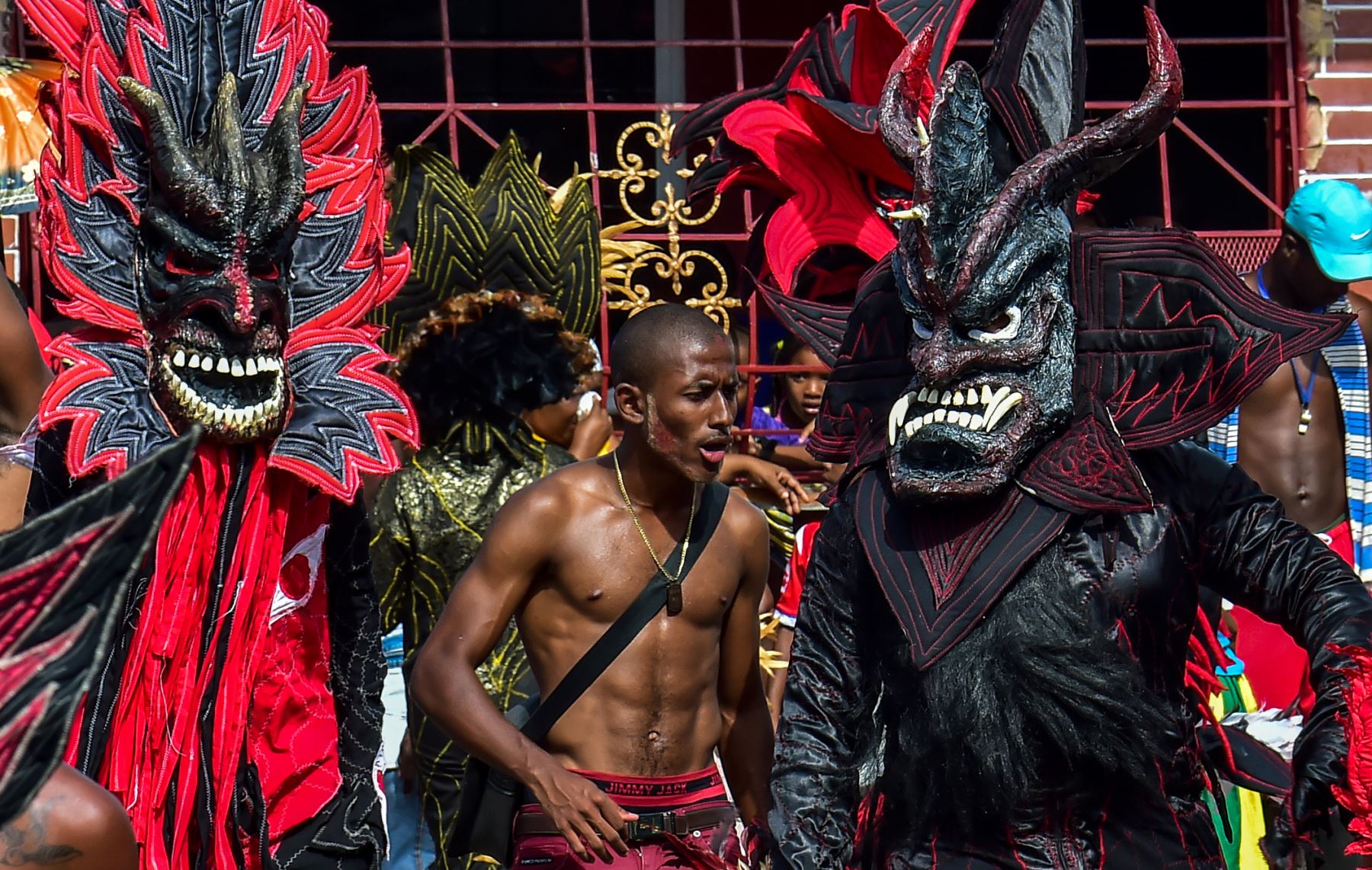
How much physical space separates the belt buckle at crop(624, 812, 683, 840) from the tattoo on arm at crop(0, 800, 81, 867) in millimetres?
2335

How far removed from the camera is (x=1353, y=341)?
7.28 meters

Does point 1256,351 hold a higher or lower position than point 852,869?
higher

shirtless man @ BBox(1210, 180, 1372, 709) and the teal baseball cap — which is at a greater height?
the teal baseball cap

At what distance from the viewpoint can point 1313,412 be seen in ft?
24.0

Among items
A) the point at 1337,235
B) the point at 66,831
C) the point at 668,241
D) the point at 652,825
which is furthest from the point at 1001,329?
the point at 668,241

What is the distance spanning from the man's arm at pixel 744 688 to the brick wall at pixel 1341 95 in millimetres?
4239

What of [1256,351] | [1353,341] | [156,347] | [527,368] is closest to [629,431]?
[156,347]

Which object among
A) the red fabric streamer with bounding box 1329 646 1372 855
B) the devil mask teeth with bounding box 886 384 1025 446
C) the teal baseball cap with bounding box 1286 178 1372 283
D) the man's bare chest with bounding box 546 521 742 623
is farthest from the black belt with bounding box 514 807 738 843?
the teal baseball cap with bounding box 1286 178 1372 283

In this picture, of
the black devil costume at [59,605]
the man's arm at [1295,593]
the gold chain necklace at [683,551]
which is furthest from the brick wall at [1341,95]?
the black devil costume at [59,605]

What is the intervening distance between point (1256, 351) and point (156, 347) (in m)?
2.52

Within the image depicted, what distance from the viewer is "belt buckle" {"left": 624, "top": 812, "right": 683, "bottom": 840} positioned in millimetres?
5000

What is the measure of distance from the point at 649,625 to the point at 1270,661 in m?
2.50

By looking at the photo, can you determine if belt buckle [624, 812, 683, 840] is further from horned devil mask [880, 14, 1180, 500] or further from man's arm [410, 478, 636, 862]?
horned devil mask [880, 14, 1180, 500]

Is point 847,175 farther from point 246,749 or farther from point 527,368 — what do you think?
point 246,749
